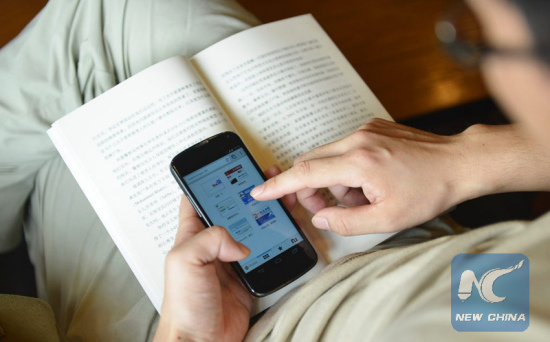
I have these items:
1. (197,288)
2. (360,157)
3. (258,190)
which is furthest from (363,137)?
(197,288)

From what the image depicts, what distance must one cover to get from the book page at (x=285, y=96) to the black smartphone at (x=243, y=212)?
0.17 ft

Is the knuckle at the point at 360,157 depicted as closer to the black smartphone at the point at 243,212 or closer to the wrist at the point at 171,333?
the black smartphone at the point at 243,212

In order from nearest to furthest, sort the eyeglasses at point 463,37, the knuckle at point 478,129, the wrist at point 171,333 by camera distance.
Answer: the eyeglasses at point 463,37 < the wrist at point 171,333 < the knuckle at point 478,129

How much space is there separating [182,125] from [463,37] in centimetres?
37

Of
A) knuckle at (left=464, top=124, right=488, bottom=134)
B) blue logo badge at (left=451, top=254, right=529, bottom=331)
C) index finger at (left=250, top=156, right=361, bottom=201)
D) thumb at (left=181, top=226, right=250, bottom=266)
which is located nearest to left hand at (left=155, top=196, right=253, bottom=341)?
thumb at (left=181, top=226, right=250, bottom=266)

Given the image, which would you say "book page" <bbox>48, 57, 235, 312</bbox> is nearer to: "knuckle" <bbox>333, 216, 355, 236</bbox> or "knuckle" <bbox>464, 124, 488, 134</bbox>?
"knuckle" <bbox>333, 216, 355, 236</bbox>

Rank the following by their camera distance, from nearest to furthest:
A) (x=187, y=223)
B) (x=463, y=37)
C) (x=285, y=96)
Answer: (x=463, y=37) < (x=187, y=223) < (x=285, y=96)

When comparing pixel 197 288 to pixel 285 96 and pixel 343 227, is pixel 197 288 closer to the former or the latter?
pixel 343 227

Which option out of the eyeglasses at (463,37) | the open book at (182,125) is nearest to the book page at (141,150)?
the open book at (182,125)

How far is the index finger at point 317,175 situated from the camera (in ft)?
1.77

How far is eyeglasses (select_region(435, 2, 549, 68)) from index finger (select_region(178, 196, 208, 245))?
335 mm

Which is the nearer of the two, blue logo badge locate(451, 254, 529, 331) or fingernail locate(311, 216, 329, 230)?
blue logo badge locate(451, 254, 529, 331)

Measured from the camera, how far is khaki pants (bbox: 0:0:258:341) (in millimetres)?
638

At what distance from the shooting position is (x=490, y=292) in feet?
1.32
